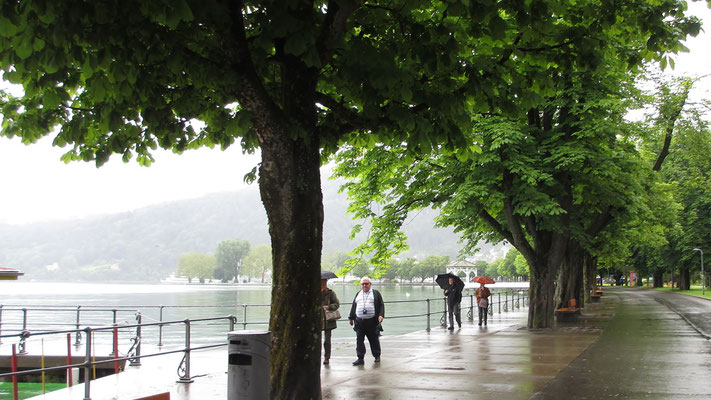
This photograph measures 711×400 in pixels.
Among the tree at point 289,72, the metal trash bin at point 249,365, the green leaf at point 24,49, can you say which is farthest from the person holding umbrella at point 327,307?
the green leaf at point 24,49

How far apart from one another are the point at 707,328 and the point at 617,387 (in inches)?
531

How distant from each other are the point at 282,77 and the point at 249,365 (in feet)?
10.8

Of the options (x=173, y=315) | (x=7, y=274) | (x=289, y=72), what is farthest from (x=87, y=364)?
(x=173, y=315)

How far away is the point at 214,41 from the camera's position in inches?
315

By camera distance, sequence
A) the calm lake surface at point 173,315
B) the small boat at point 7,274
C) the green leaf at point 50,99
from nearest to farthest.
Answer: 1. the green leaf at point 50,99
2. the small boat at point 7,274
3. the calm lake surface at point 173,315

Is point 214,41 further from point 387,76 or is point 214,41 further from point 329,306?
point 329,306

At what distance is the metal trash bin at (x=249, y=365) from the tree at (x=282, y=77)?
325 mm

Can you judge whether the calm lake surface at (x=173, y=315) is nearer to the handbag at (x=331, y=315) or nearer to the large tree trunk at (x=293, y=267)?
the handbag at (x=331, y=315)

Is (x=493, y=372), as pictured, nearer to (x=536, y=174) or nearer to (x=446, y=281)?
(x=536, y=174)

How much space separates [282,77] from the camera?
292 inches

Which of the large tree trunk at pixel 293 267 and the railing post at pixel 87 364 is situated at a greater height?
the large tree trunk at pixel 293 267

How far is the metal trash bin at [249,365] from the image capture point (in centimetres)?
657

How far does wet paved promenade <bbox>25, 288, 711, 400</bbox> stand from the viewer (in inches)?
359

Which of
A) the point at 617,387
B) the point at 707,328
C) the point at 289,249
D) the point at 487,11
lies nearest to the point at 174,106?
the point at 289,249
